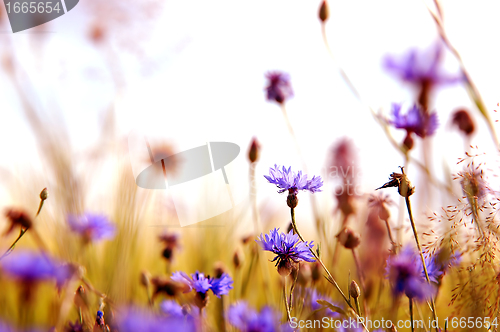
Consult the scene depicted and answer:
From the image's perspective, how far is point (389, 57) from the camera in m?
1.04

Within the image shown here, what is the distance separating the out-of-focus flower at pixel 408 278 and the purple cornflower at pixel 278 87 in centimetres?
52

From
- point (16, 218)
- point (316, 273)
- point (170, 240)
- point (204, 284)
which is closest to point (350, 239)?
point (316, 273)

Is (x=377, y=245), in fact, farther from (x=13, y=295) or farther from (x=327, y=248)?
(x=13, y=295)

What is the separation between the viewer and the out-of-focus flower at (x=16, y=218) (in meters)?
0.67

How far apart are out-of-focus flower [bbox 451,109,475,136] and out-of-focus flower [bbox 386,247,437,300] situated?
50cm

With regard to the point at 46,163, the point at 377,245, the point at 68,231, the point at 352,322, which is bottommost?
the point at 377,245

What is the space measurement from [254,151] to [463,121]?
0.51 metres

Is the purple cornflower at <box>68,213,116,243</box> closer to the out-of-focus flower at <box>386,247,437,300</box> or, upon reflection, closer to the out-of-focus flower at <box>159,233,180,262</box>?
the out-of-focus flower at <box>159,233,180,262</box>

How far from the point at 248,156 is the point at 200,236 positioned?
417mm

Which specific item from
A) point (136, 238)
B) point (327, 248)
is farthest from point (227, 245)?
point (327, 248)

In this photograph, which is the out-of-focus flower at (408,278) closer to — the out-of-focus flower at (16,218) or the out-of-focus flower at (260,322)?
the out-of-focus flower at (260,322)

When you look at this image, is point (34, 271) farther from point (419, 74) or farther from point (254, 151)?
point (419, 74)

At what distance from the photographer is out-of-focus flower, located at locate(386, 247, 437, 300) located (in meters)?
0.46

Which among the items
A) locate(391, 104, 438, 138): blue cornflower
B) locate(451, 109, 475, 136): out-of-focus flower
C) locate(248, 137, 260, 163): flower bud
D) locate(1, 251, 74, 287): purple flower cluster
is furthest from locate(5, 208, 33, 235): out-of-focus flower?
locate(451, 109, 475, 136): out-of-focus flower
